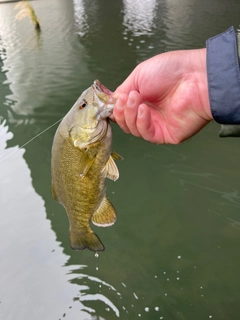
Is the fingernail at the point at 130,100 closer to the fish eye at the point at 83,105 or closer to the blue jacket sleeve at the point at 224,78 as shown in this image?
the fish eye at the point at 83,105

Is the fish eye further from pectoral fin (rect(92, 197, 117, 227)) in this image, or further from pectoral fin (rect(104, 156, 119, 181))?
pectoral fin (rect(92, 197, 117, 227))

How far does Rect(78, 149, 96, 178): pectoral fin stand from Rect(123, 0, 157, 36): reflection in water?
10233mm

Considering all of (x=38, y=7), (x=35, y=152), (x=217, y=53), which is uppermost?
(x=217, y=53)

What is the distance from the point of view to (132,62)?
8.88 m

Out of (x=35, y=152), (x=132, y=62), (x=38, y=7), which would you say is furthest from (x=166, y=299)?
(x=38, y=7)

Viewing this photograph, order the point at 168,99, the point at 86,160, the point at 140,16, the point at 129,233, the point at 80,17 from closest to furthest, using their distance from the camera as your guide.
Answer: the point at 86,160 → the point at 168,99 → the point at 129,233 → the point at 140,16 → the point at 80,17

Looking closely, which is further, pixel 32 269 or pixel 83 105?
pixel 32 269

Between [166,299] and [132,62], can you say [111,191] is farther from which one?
[132,62]

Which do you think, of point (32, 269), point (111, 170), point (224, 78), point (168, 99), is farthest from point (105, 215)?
point (32, 269)

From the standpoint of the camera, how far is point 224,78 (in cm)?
164

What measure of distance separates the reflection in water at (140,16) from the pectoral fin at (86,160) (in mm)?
10233

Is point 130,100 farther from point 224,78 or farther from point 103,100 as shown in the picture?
point 224,78

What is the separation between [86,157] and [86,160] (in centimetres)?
2

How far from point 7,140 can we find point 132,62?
444cm
